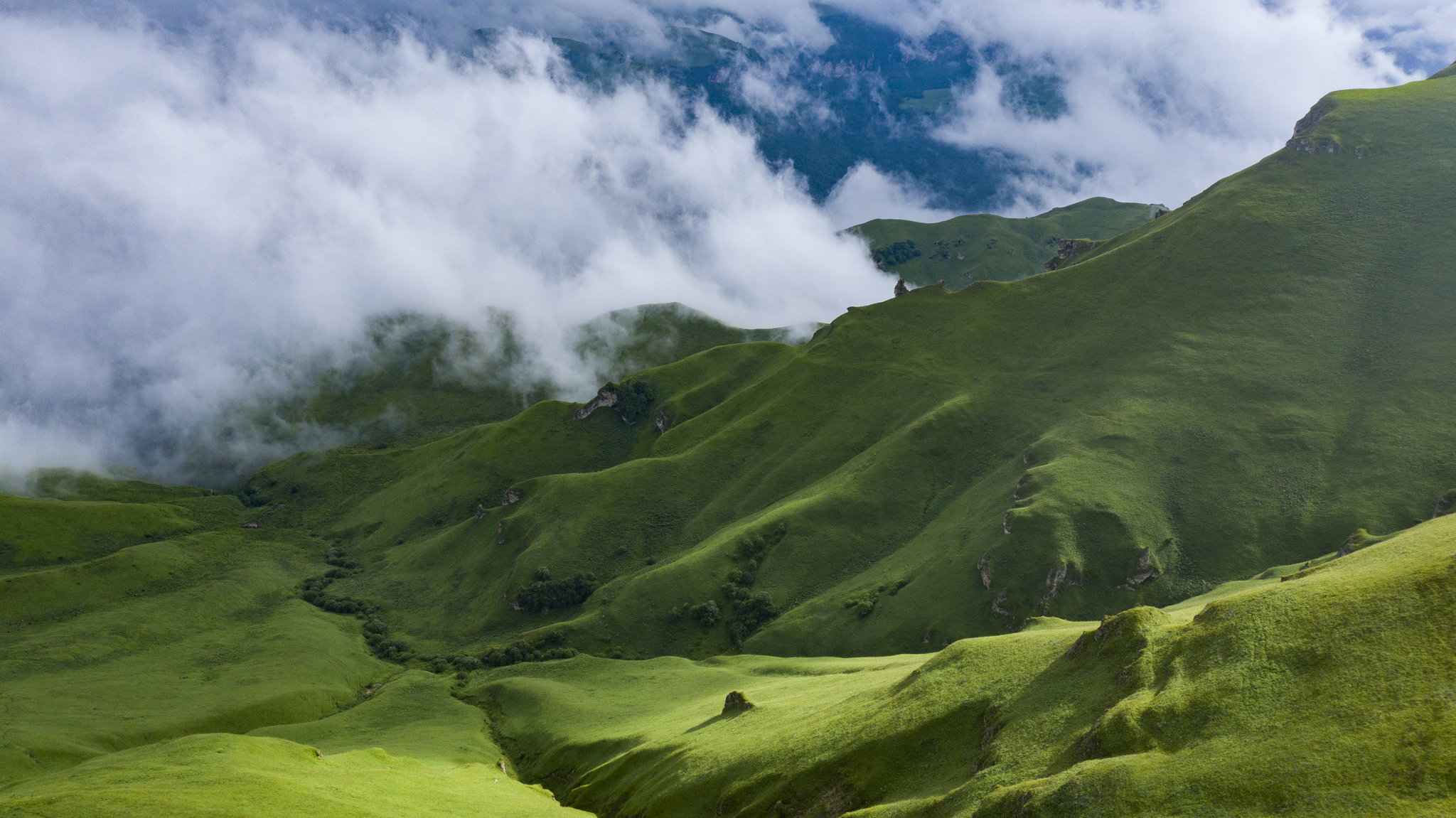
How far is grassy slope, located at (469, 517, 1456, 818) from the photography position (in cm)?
4056

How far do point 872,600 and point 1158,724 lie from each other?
Answer: 436 feet

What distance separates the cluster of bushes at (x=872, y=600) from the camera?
177 meters

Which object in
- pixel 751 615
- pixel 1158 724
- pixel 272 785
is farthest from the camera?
pixel 751 615

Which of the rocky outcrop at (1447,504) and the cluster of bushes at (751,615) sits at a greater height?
the rocky outcrop at (1447,504)

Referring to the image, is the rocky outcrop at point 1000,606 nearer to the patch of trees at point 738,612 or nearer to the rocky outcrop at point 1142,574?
the rocky outcrop at point 1142,574

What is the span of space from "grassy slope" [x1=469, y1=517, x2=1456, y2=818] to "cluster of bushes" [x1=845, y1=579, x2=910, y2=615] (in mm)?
89420

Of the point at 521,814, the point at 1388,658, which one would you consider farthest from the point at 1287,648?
the point at 521,814

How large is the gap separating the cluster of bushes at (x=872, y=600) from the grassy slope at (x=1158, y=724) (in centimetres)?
8942

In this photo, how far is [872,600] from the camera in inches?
7072

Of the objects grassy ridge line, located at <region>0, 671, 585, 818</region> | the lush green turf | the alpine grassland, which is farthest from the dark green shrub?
the lush green turf

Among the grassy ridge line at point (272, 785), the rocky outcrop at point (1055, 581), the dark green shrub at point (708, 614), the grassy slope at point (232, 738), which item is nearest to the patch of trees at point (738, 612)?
the dark green shrub at point (708, 614)

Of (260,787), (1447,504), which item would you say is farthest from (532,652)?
(1447,504)

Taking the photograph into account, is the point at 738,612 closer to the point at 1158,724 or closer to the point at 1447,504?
the point at 1447,504

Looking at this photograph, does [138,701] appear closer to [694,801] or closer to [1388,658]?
[694,801]
